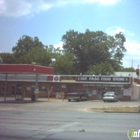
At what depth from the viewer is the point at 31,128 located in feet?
47.8

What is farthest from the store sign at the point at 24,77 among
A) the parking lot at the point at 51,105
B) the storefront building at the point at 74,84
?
the parking lot at the point at 51,105

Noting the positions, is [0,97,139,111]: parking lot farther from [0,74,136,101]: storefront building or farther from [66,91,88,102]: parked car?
[0,74,136,101]: storefront building

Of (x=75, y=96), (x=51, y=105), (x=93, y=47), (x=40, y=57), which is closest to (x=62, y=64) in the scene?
(x=40, y=57)

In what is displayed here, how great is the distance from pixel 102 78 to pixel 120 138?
44.5 metres

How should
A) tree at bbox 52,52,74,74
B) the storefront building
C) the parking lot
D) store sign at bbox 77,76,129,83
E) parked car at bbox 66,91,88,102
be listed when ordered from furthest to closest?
tree at bbox 52,52,74,74 < the storefront building < store sign at bbox 77,76,129,83 < parked car at bbox 66,91,88,102 < the parking lot

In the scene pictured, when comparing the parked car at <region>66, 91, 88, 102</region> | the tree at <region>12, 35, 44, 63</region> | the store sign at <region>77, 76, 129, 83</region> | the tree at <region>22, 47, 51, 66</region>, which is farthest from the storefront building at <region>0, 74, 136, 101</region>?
the tree at <region>12, 35, 44, 63</region>

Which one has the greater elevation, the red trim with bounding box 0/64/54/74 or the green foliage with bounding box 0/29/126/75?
the green foliage with bounding box 0/29/126/75

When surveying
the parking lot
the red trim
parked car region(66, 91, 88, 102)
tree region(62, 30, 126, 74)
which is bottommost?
the parking lot

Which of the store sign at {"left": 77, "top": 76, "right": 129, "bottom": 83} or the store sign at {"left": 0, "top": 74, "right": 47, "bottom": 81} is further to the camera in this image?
the store sign at {"left": 0, "top": 74, "right": 47, "bottom": 81}

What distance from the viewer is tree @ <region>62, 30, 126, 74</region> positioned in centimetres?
8669

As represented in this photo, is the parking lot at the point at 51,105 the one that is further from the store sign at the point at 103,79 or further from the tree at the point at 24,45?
the tree at the point at 24,45

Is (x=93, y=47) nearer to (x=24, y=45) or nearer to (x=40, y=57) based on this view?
(x=40, y=57)

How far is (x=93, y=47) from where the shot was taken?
86.1 meters

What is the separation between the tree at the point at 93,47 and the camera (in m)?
86.7
